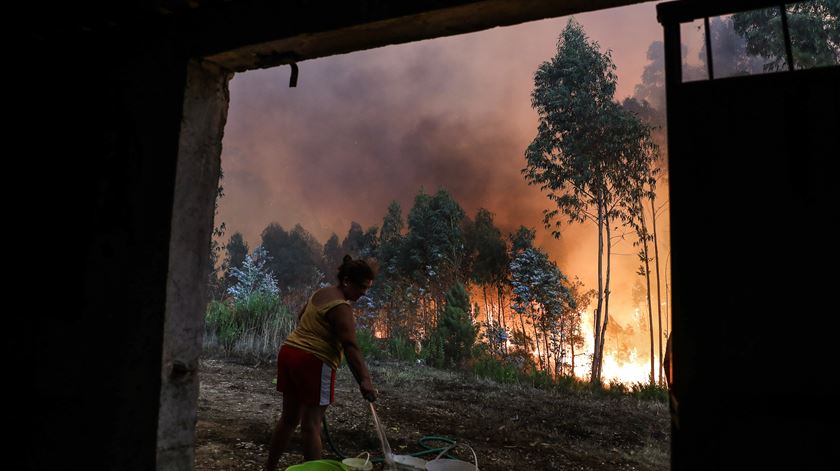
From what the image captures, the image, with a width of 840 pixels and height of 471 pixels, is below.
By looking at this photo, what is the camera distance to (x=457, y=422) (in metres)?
6.43

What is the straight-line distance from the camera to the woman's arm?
10.8 feet

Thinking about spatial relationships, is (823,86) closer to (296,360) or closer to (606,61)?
(296,360)

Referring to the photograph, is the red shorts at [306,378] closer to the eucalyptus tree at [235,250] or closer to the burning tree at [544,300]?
the burning tree at [544,300]

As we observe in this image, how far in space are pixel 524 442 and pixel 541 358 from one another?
9.01m

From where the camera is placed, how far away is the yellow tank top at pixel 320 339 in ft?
11.4

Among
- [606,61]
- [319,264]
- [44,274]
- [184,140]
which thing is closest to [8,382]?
[44,274]

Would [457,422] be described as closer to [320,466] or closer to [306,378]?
[306,378]

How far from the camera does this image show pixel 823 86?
4.95ft

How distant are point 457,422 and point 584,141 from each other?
984cm

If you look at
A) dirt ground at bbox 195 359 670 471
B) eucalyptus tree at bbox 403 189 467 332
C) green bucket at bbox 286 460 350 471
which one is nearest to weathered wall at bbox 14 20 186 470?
green bucket at bbox 286 460 350 471

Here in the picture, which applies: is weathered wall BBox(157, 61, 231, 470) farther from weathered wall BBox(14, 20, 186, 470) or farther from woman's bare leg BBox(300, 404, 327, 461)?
woman's bare leg BBox(300, 404, 327, 461)

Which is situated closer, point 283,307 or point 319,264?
point 283,307

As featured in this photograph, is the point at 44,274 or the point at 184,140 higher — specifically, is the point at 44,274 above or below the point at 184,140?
below

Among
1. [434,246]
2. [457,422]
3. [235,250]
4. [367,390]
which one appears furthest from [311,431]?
[235,250]
